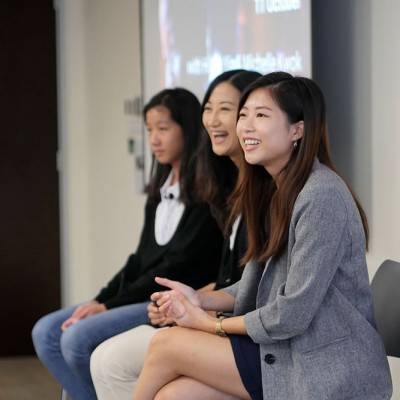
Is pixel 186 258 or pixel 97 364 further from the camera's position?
pixel 186 258

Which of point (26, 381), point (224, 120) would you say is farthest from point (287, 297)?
point (26, 381)

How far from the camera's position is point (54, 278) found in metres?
5.77

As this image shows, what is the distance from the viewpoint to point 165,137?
360 centimetres

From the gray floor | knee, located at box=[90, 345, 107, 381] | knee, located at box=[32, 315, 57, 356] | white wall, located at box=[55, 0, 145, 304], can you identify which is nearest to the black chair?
knee, located at box=[90, 345, 107, 381]

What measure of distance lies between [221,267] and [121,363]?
0.47m

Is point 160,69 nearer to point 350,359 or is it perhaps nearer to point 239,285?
point 239,285

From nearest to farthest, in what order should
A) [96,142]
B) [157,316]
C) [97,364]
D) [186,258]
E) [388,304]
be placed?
1. [388,304]
2. [157,316]
3. [97,364]
4. [186,258]
5. [96,142]

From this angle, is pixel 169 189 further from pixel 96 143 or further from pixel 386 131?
pixel 96 143

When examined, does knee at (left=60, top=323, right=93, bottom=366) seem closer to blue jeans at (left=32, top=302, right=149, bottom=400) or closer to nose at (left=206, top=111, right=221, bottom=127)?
blue jeans at (left=32, top=302, right=149, bottom=400)

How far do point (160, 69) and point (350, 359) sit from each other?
2.54 m

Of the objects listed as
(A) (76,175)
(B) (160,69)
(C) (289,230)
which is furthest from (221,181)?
(A) (76,175)

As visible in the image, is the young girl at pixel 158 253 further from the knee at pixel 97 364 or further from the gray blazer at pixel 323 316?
the gray blazer at pixel 323 316

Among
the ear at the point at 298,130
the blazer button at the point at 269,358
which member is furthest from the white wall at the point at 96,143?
the blazer button at the point at 269,358

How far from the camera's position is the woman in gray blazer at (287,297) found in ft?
7.36
